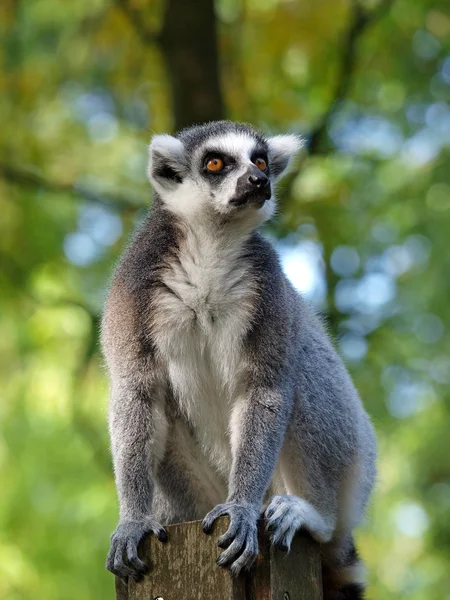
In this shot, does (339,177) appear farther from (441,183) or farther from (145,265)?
(145,265)

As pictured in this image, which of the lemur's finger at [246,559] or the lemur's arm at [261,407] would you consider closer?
the lemur's finger at [246,559]

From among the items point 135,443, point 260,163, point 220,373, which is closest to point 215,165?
→ point 260,163

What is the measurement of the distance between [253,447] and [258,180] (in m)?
1.33

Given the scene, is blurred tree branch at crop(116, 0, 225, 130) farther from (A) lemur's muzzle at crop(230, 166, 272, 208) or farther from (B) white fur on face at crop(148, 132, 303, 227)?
(A) lemur's muzzle at crop(230, 166, 272, 208)

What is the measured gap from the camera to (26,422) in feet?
30.4

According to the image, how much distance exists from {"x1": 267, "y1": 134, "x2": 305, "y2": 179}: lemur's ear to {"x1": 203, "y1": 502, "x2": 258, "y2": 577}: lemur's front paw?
83.7 inches

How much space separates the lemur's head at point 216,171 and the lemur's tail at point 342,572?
1.79 metres

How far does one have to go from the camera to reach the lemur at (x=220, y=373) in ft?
14.5

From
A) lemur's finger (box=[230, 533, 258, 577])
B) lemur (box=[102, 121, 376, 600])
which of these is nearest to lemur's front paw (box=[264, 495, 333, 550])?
lemur (box=[102, 121, 376, 600])

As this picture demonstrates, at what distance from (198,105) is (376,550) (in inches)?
349

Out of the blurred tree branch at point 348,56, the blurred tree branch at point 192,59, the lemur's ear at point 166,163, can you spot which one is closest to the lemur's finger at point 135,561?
the lemur's ear at point 166,163

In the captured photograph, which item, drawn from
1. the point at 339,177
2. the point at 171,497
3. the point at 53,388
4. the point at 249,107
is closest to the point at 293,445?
the point at 171,497

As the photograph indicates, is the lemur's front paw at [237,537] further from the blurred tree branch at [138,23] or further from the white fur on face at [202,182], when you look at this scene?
the blurred tree branch at [138,23]

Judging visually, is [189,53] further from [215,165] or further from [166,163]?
[215,165]
